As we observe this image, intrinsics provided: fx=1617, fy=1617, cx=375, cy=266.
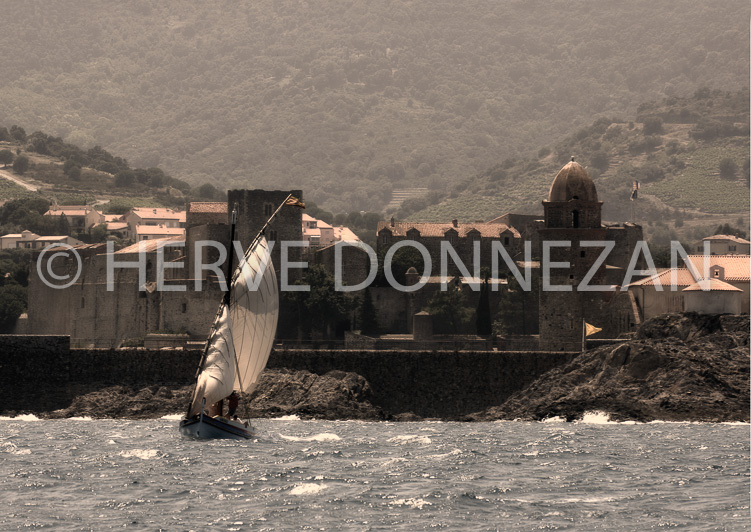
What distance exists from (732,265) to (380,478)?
40.5 metres

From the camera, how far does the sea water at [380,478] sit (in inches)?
1410

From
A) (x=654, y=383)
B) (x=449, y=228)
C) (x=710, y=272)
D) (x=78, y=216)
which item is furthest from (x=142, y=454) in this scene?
(x=78, y=216)

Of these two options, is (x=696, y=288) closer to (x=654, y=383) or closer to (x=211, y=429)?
(x=654, y=383)

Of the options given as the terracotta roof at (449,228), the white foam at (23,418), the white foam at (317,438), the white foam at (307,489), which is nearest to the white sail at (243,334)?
the white foam at (317,438)

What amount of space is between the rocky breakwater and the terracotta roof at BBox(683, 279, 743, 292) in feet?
8.73

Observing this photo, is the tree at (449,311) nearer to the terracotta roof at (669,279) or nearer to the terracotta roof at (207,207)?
the terracotta roof at (669,279)

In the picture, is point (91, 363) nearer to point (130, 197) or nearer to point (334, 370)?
point (334, 370)

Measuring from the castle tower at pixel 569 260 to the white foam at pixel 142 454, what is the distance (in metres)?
27.8

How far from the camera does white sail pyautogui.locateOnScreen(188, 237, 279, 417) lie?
54.3 metres

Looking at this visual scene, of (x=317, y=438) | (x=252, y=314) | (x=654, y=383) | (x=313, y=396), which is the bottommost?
(x=317, y=438)

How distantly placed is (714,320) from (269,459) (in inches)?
1118

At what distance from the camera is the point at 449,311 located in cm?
9025

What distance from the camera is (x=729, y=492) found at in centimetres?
4016

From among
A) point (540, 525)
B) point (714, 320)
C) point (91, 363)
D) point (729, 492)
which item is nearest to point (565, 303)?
point (714, 320)
